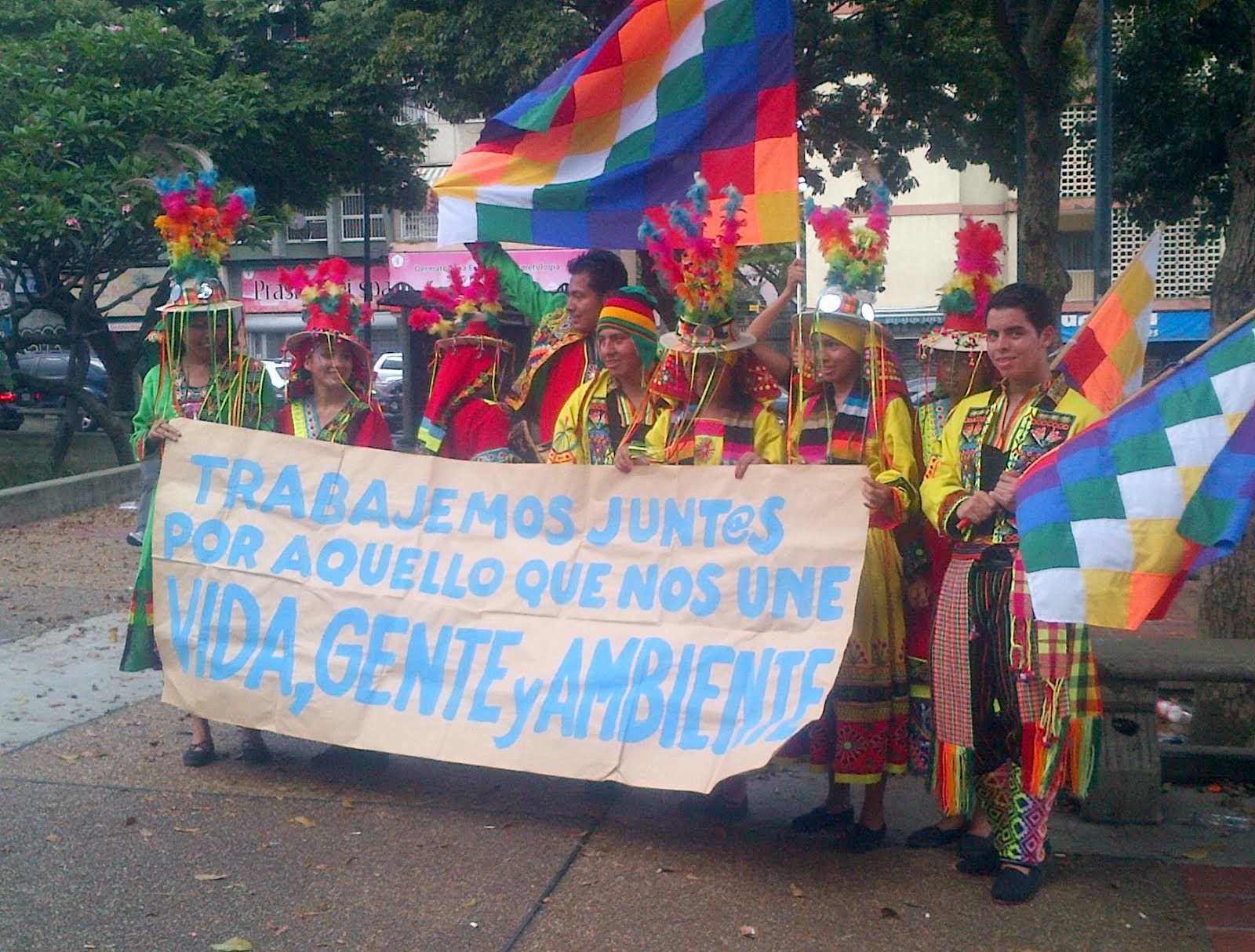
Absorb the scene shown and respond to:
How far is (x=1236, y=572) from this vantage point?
586 cm

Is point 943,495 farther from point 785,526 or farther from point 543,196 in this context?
Result: point 543,196

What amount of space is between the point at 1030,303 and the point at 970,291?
1.35 ft

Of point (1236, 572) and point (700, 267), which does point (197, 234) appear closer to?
point (700, 267)

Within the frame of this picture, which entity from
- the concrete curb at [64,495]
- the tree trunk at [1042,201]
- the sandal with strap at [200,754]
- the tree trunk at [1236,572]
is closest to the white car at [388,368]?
the concrete curb at [64,495]

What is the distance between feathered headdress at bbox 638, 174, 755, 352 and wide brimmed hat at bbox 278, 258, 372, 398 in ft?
4.46

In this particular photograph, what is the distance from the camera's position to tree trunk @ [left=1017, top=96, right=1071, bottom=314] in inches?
307

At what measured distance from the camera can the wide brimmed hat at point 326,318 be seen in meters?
5.30

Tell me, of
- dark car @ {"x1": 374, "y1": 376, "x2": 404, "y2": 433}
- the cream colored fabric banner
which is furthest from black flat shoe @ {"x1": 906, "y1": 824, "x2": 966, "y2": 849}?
dark car @ {"x1": 374, "y1": 376, "x2": 404, "y2": 433}

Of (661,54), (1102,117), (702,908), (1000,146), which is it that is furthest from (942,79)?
(702,908)

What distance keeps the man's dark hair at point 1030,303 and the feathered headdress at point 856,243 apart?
1.38ft

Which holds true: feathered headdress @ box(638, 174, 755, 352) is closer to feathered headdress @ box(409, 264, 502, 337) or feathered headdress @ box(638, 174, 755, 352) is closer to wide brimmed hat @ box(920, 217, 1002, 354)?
wide brimmed hat @ box(920, 217, 1002, 354)

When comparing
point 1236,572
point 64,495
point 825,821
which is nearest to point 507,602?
point 825,821

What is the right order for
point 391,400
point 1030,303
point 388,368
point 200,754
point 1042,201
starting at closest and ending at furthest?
point 1030,303 < point 200,754 < point 1042,201 < point 391,400 < point 388,368

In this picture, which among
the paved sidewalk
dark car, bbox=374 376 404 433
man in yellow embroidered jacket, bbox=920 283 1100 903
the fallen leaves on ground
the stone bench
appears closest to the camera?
the fallen leaves on ground
